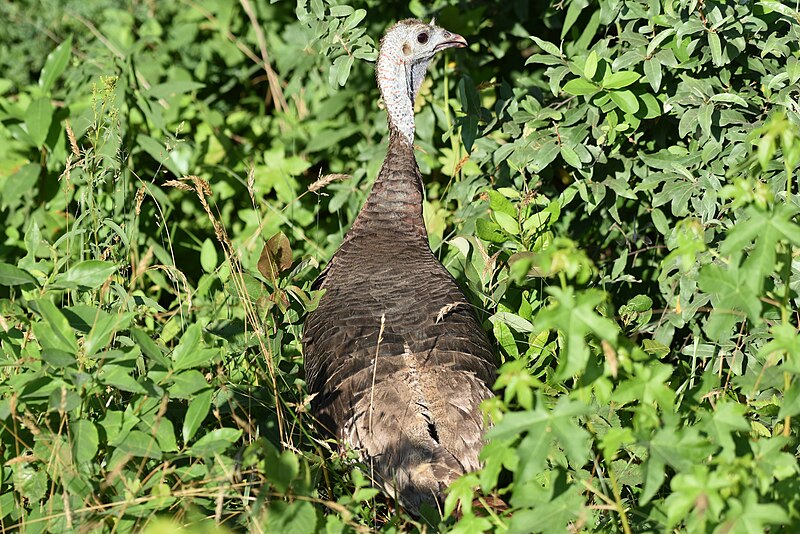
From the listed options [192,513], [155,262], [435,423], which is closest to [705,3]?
[435,423]

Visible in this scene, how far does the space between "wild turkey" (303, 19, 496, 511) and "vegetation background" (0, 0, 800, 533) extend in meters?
0.14

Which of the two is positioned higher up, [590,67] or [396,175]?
[590,67]

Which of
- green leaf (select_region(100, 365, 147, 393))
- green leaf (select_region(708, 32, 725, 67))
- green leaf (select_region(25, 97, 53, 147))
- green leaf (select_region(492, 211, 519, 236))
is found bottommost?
green leaf (select_region(492, 211, 519, 236))

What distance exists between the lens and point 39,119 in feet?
14.6

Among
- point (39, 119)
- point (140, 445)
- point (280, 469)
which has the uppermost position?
point (39, 119)

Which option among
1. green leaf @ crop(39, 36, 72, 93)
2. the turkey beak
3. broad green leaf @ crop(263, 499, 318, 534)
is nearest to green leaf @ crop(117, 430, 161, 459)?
broad green leaf @ crop(263, 499, 318, 534)

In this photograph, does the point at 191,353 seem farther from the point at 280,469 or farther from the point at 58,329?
the point at 280,469

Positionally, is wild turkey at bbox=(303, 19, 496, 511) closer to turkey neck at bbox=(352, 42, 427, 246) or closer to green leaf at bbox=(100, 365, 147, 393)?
turkey neck at bbox=(352, 42, 427, 246)

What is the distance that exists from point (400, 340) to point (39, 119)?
230 centimetres

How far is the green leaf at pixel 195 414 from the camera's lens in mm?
2539

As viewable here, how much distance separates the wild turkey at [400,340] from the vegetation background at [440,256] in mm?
141

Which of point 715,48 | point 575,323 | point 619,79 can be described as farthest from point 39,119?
point 575,323

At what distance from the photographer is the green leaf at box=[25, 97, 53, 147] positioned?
445 cm

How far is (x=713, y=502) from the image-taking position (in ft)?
6.47
